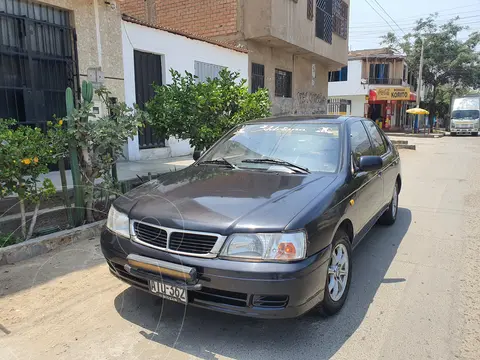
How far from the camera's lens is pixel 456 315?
308 cm

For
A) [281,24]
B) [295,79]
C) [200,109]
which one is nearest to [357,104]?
[295,79]

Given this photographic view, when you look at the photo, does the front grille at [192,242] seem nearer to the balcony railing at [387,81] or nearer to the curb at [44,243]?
the curb at [44,243]

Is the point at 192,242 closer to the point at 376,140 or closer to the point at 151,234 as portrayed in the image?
the point at 151,234

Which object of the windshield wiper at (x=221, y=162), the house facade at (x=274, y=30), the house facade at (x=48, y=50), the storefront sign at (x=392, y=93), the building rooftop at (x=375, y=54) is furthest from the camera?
the building rooftop at (x=375, y=54)

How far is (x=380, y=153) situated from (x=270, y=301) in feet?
10.2

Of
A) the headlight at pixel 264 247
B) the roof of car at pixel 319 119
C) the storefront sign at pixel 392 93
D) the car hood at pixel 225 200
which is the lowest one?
the headlight at pixel 264 247

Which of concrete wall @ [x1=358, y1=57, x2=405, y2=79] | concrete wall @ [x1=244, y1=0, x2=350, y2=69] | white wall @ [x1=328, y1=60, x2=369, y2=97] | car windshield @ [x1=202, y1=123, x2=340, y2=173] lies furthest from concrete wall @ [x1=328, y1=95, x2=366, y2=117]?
car windshield @ [x1=202, y1=123, x2=340, y2=173]

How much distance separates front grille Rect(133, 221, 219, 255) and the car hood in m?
0.05

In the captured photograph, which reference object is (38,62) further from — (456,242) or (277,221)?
(456,242)

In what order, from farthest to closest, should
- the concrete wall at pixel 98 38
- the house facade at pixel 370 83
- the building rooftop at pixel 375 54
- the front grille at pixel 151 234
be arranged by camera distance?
1. the building rooftop at pixel 375 54
2. the house facade at pixel 370 83
3. the concrete wall at pixel 98 38
4. the front grille at pixel 151 234

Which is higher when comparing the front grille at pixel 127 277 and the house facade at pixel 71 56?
the house facade at pixel 71 56

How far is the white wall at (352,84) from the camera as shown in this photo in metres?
33.5

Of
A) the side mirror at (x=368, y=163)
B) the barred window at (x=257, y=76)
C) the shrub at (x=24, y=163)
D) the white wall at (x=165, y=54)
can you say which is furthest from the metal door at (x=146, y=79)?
the side mirror at (x=368, y=163)

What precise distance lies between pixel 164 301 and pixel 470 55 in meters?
41.2
